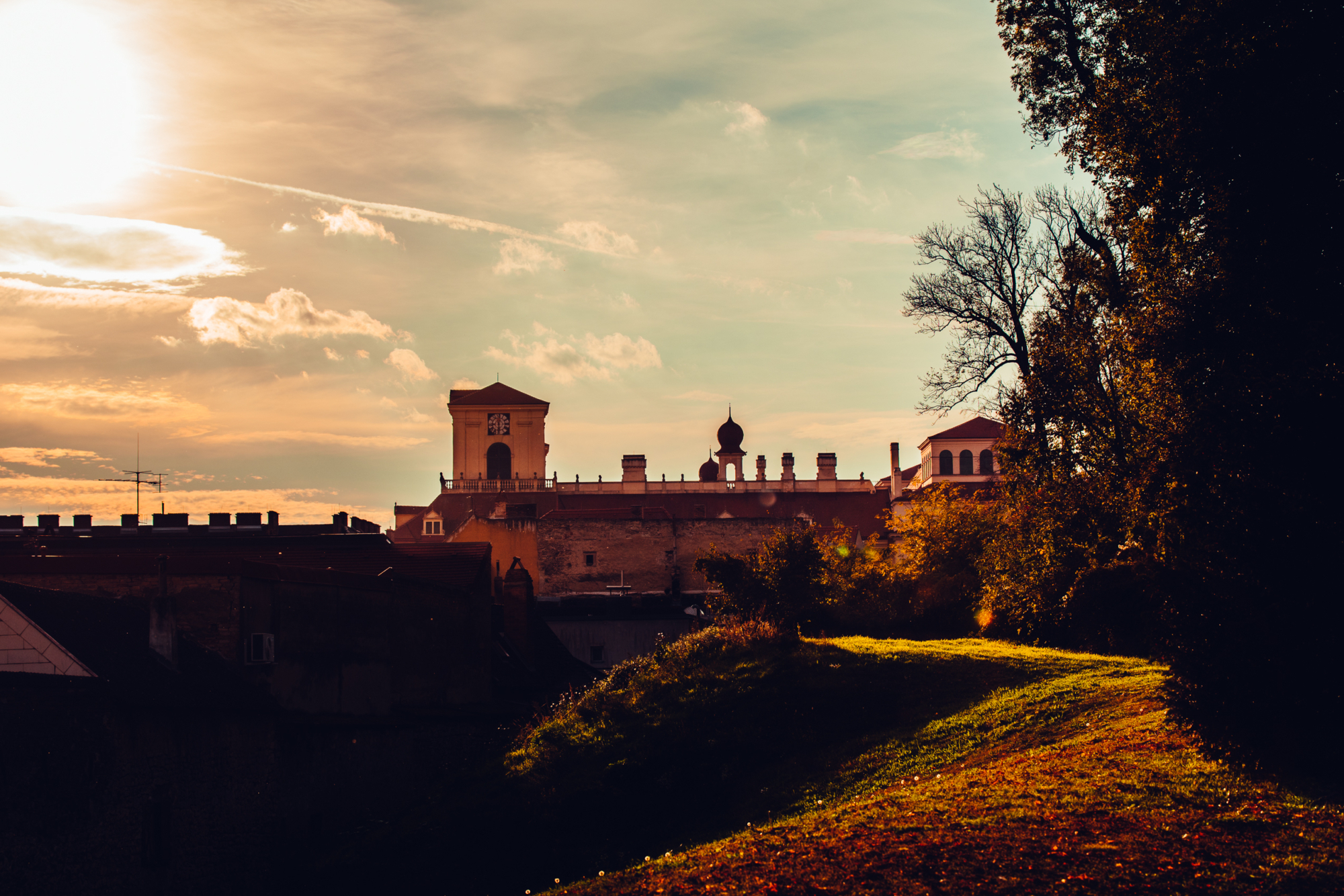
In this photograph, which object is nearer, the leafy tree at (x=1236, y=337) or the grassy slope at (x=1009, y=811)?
the grassy slope at (x=1009, y=811)

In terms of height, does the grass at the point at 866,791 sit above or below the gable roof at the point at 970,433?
below

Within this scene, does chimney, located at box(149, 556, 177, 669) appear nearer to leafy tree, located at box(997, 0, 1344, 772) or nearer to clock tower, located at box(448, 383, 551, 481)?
leafy tree, located at box(997, 0, 1344, 772)

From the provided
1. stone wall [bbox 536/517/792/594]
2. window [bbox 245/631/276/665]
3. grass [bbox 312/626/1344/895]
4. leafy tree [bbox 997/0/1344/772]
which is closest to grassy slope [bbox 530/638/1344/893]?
grass [bbox 312/626/1344/895]

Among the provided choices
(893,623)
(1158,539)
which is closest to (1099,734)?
(1158,539)

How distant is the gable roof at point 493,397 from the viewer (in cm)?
8775

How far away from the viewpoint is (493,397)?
88688mm

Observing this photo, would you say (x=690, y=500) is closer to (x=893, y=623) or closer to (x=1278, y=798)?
(x=893, y=623)

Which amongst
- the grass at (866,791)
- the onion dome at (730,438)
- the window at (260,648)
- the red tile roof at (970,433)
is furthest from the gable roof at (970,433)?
the window at (260,648)

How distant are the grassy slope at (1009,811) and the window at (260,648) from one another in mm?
5806

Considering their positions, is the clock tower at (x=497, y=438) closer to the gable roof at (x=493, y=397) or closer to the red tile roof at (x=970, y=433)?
the gable roof at (x=493, y=397)

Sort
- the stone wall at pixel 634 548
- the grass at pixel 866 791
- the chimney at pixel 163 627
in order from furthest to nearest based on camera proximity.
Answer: the stone wall at pixel 634 548, the chimney at pixel 163 627, the grass at pixel 866 791

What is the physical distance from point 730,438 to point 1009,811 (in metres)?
82.9

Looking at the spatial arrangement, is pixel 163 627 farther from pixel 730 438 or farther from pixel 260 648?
pixel 730 438

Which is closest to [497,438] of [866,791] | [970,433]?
[970,433]
